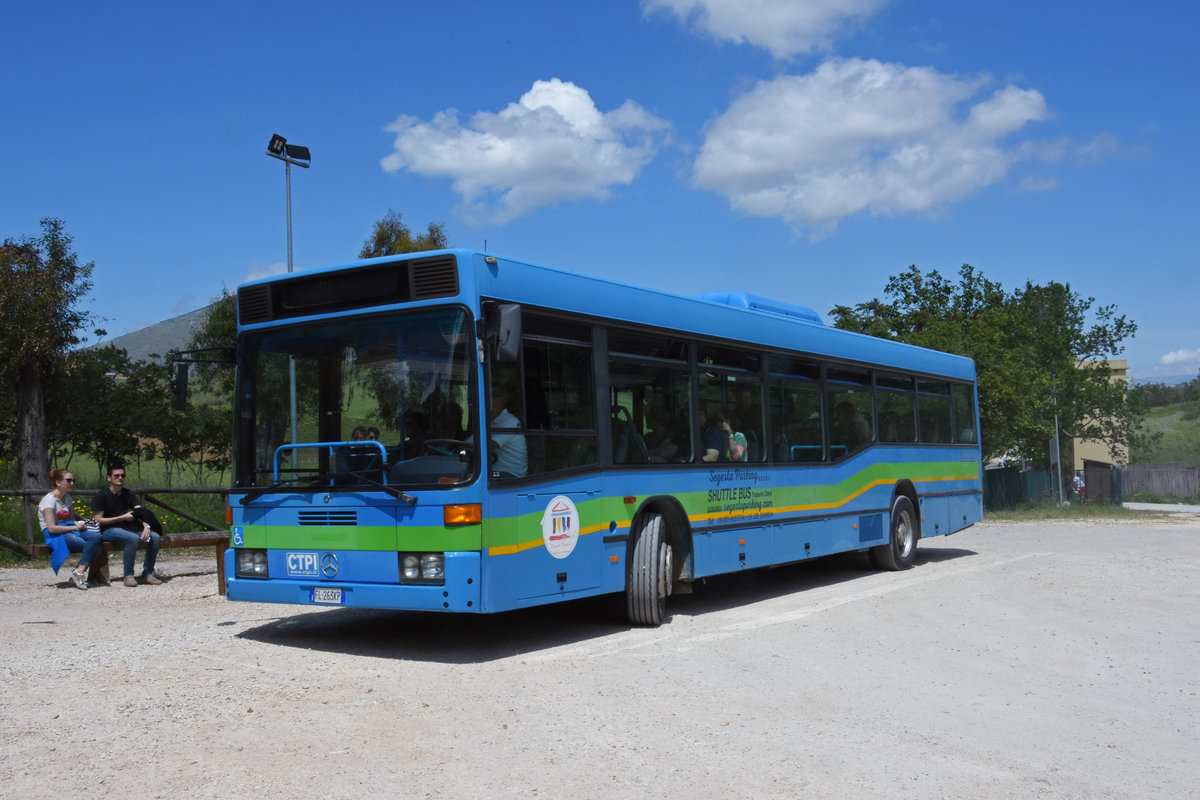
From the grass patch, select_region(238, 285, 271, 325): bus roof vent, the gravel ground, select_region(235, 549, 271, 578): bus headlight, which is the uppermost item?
select_region(238, 285, 271, 325): bus roof vent

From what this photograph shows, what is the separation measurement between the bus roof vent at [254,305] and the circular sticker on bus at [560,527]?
276 cm

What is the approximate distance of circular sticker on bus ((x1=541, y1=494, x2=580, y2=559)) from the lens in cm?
870

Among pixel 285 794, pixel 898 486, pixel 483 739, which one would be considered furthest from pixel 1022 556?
pixel 285 794

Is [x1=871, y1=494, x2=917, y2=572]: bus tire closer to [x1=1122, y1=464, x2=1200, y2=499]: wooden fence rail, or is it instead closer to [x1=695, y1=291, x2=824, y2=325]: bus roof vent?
[x1=695, y1=291, x2=824, y2=325]: bus roof vent

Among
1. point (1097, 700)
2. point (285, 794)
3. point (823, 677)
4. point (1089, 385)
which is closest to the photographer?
point (285, 794)

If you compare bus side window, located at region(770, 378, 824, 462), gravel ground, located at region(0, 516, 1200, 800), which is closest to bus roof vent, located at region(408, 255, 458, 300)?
gravel ground, located at region(0, 516, 1200, 800)

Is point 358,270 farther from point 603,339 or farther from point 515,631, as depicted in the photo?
point 515,631

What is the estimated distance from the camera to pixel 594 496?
9242 millimetres

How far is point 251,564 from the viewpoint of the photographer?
8984 mm

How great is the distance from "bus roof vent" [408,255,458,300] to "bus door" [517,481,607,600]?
1.62m

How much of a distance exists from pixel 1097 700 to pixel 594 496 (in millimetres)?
3972

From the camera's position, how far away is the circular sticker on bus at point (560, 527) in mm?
8703

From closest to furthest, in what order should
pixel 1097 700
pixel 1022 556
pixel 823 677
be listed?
pixel 1097 700
pixel 823 677
pixel 1022 556

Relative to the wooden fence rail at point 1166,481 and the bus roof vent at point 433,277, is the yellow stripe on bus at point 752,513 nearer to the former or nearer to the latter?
the bus roof vent at point 433,277
